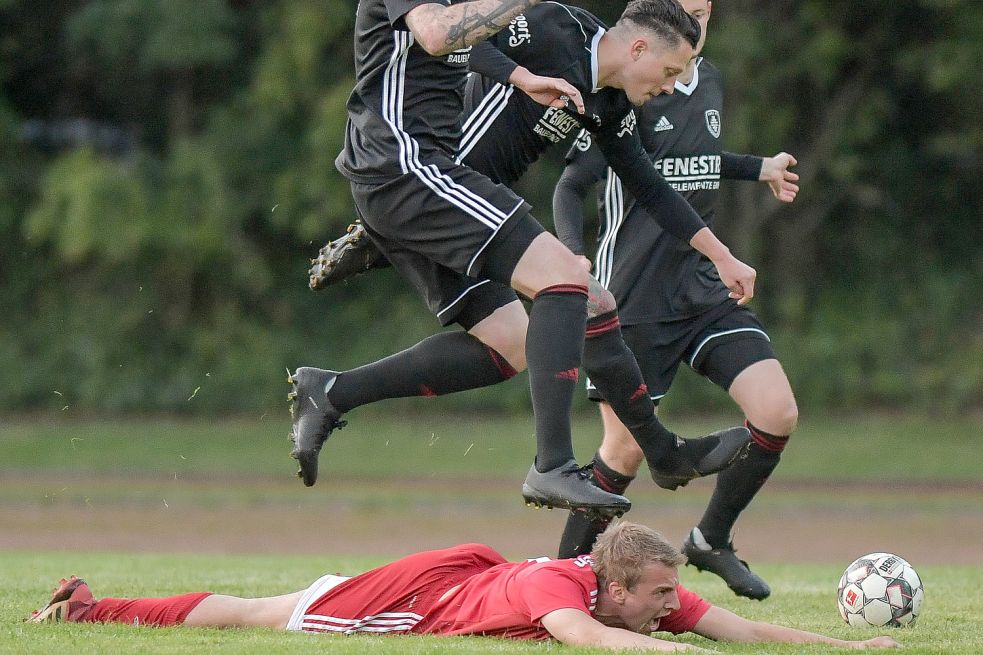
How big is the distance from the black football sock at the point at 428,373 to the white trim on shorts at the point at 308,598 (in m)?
0.90

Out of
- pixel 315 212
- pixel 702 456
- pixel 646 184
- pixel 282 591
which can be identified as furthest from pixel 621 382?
pixel 315 212

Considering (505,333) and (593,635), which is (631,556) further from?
(505,333)

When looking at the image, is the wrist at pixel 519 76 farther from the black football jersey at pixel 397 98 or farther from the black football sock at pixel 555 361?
the black football sock at pixel 555 361

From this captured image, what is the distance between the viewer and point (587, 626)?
4555mm

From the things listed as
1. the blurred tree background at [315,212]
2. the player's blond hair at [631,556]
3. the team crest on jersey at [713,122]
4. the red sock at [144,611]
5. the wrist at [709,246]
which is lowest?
the red sock at [144,611]

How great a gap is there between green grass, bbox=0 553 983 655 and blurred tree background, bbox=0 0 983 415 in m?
12.4

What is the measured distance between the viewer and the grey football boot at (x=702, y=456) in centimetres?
533

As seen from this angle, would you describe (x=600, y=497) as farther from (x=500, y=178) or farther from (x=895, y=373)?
(x=895, y=373)

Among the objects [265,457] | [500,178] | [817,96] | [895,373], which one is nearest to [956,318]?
[895,373]

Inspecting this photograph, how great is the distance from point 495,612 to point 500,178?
1.91 meters

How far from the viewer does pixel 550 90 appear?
4.70 metres

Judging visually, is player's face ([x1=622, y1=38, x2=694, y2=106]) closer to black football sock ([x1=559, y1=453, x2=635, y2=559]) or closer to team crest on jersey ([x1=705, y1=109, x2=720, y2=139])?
team crest on jersey ([x1=705, y1=109, x2=720, y2=139])

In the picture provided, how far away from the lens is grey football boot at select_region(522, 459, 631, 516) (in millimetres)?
4703

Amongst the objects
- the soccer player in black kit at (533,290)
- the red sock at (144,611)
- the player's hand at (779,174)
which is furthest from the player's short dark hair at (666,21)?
the red sock at (144,611)
